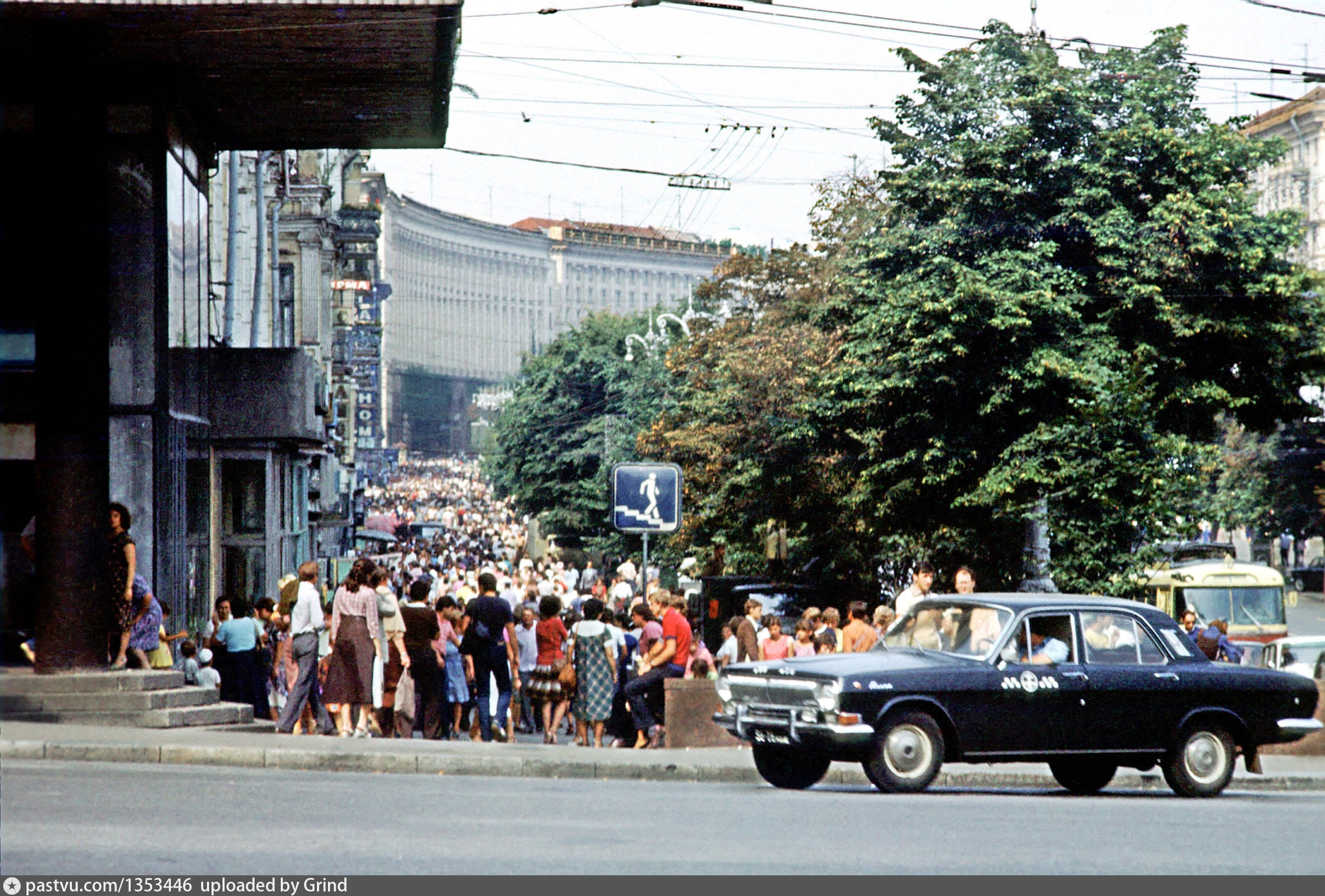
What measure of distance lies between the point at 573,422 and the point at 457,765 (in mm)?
57364

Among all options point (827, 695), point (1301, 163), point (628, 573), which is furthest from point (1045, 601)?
point (1301, 163)

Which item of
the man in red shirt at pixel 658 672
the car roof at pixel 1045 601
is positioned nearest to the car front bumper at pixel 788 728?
the car roof at pixel 1045 601

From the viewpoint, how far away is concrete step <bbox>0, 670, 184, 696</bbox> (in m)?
16.0

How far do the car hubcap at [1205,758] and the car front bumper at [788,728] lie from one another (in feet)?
9.57

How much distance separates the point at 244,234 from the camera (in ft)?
133

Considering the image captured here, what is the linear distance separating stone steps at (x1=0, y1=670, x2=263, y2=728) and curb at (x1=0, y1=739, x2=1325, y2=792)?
170 centimetres

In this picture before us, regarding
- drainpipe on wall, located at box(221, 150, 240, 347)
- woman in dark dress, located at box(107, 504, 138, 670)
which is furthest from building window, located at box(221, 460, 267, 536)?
woman in dark dress, located at box(107, 504, 138, 670)

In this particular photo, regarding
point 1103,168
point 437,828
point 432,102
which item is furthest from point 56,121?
point 1103,168

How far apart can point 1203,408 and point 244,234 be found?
2100cm

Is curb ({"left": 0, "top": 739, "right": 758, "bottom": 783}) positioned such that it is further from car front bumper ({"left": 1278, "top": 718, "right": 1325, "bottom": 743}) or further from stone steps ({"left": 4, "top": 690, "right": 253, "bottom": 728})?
car front bumper ({"left": 1278, "top": 718, "right": 1325, "bottom": 743})

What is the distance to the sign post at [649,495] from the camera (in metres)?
19.7

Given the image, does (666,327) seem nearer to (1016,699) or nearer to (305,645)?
(305,645)

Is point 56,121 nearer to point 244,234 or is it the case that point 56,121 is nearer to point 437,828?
point 437,828

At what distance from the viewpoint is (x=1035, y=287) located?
3216 cm
